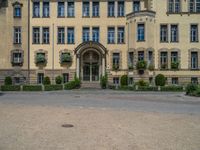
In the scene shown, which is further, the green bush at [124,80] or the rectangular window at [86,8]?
the rectangular window at [86,8]

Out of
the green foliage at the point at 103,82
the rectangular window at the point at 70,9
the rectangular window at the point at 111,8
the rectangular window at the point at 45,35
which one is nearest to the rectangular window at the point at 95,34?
the rectangular window at the point at 111,8

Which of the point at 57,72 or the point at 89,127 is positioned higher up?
the point at 57,72

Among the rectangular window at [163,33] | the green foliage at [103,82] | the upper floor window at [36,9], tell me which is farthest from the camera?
the upper floor window at [36,9]

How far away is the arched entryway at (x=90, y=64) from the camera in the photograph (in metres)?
40.5

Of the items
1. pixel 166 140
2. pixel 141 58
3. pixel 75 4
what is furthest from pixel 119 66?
pixel 166 140

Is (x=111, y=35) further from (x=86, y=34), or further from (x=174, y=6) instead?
(x=174, y=6)

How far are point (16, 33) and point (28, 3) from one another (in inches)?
176

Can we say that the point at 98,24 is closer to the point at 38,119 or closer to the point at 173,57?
the point at 173,57

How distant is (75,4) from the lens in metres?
41.1

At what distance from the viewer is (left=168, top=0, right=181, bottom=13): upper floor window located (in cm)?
3909

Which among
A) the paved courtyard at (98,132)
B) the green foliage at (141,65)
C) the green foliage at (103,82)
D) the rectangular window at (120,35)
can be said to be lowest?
the paved courtyard at (98,132)

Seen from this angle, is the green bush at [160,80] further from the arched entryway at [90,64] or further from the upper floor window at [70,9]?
the upper floor window at [70,9]

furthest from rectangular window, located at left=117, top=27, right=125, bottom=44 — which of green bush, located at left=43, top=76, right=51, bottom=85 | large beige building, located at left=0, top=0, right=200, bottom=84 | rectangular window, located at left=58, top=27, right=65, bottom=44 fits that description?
green bush, located at left=43, top=76, right=51, bottom=85

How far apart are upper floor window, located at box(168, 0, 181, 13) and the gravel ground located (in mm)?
27683
